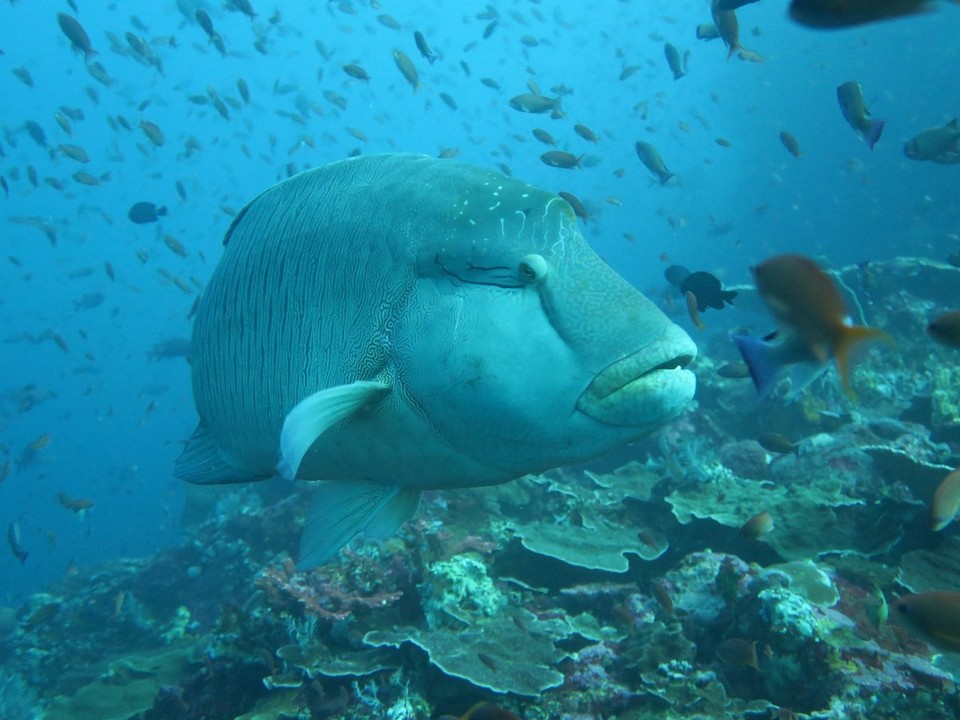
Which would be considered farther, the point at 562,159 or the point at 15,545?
the point at 562,159

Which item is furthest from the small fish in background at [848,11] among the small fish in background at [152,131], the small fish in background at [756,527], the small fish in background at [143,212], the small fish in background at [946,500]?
the small fish in background at [152,131]

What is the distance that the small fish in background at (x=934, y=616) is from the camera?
244 cm

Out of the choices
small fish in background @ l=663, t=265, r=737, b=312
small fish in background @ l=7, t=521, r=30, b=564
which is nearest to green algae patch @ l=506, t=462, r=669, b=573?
small fish in background @ l=663, t=265, r=737, b=312

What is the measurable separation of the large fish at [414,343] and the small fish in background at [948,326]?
2210 millimetres

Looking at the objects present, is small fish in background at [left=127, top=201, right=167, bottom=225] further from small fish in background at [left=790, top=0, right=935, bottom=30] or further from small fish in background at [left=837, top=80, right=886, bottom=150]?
small fish in background at [left=790, top=0, right=935, bottom=30]

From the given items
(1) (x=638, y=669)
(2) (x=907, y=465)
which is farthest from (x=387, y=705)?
(2) (x=907, y=465)

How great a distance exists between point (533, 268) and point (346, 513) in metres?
1.17

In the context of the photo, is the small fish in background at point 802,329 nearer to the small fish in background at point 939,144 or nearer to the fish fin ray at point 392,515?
the fish fin ray at point 392,515

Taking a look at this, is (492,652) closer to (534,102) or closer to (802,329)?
(802,329)

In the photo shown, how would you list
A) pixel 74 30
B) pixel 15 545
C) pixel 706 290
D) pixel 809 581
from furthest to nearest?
pixel 74 30, pixel 15 545, pixel 706 290, pixel 809 581

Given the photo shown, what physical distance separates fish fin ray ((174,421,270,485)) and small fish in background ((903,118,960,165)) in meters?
8.98

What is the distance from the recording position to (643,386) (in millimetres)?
1467

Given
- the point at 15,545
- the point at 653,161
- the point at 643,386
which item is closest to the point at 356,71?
the point at 653,161

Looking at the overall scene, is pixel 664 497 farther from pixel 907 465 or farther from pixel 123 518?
pixel 123 518
